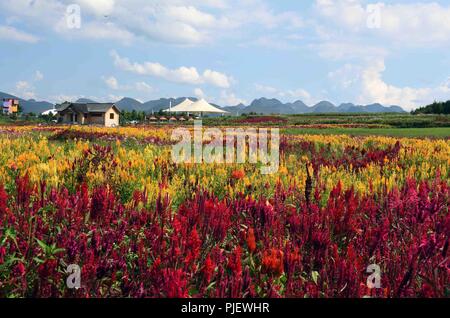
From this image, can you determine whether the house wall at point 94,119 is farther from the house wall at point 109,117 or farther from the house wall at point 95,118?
the house wall at point 109,117

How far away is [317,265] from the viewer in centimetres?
291

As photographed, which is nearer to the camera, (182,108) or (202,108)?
(202,108)

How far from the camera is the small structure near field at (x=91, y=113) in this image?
269 feet

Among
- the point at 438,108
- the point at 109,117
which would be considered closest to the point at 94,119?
the point at 109,117

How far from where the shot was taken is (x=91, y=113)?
83.4 m

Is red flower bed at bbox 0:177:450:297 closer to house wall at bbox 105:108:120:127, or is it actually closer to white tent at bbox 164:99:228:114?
white tent at bbox 164:99:228:114

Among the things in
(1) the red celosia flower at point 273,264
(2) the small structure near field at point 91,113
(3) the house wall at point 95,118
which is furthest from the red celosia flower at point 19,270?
(2) the small structure near field at point 91,113

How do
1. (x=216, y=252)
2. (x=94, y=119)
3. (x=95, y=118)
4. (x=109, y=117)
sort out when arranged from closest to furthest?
1. (x=216, y=252)
2. (x=109, y=117)
3. (x=95, y=118)
4. (x=94, y=119)

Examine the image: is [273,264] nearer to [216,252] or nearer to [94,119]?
[216,252]

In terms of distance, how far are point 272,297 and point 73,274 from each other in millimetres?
1053

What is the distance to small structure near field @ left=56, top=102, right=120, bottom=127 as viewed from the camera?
269 ft

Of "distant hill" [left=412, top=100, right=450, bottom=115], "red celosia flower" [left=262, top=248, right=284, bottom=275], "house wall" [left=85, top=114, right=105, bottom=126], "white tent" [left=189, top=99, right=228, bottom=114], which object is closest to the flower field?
"red celosia flower" [left=262, top=248, right=284, bottom=275]

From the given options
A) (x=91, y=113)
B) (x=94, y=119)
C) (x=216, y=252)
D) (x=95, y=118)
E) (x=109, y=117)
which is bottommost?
(x=216, y=252)
